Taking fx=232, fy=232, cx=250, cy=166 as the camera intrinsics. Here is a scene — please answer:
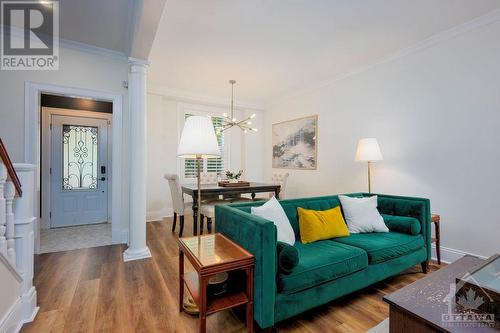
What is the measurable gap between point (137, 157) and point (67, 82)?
1354 millimetres

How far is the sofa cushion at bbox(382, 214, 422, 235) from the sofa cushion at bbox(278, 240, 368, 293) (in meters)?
0.82

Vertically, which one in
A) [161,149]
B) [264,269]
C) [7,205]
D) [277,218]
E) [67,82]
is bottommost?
[264,269]

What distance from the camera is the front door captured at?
4.24 meters

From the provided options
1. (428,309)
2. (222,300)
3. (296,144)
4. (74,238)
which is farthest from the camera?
(296,144)

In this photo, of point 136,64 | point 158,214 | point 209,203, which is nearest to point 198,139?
point 136,64

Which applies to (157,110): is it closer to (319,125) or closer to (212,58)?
(212,58)

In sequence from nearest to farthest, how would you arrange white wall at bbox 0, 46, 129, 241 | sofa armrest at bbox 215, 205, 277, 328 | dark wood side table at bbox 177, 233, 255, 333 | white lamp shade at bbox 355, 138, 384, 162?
dark wood side table at bbox 177, 233, 255, 333 → sofa armrest at bbox 215, 205, 277, 328 → white wall at bbox 0, 46, 129, 241 → white lamp shade at bbox 355, 138, 384, 162

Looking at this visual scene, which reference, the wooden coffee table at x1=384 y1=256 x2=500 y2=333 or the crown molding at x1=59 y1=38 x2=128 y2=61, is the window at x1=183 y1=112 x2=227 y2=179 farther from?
the wooden coffee table at x1=384 y1=256 x2=500 y2=333

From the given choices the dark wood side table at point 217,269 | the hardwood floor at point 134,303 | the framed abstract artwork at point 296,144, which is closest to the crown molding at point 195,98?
the framed abstract artwork at point 296,144

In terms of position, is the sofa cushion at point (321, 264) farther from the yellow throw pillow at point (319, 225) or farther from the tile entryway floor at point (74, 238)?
the tile entryway floor at point (74, 238)

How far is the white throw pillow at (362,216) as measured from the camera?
2469 mm

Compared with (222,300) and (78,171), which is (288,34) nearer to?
(222,300)

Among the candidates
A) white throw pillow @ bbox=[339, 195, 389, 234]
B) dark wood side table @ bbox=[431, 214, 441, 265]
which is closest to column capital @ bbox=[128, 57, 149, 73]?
white throw pillow @ bbox=[339, 195, 389, 234]

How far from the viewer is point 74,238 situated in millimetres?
3639
